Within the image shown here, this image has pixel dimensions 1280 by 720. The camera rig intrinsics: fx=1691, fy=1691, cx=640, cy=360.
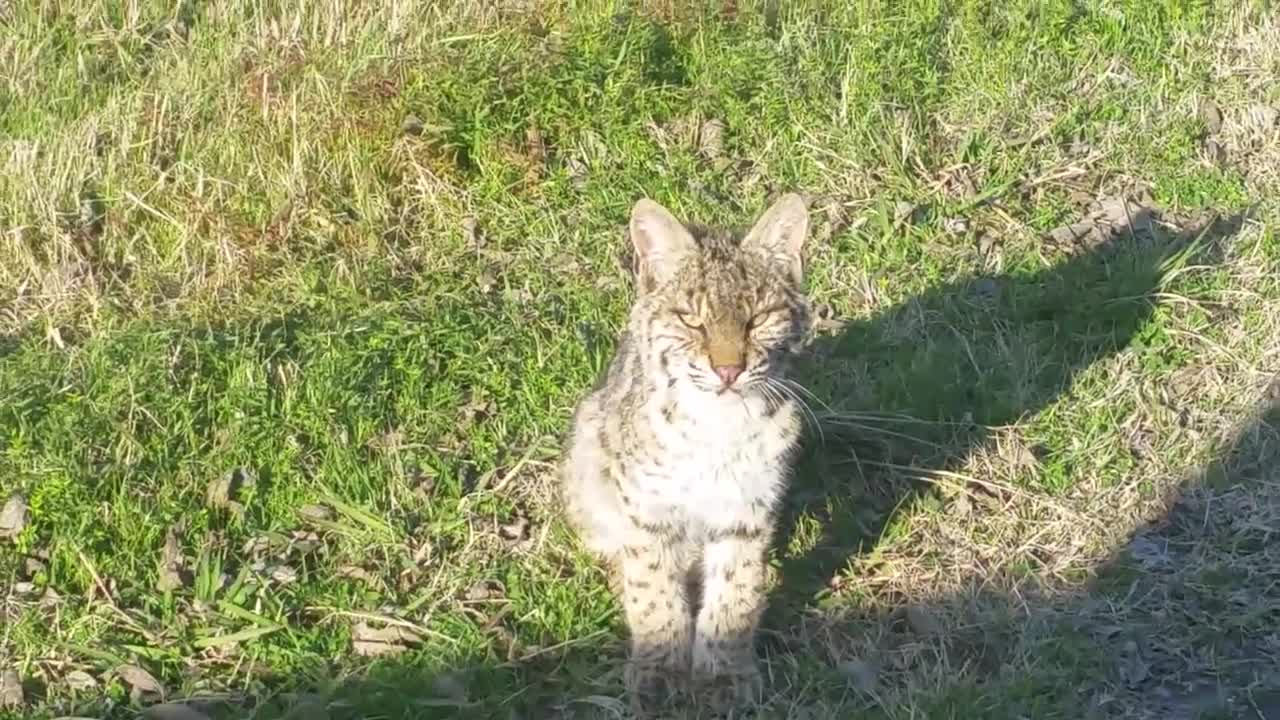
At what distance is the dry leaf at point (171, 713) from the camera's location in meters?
4.63

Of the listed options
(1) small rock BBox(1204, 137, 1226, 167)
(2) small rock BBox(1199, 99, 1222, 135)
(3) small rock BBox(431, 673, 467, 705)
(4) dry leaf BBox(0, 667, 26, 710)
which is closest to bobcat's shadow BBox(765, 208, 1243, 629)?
(1) small rock BBox(1204, 137, 1226, 167)

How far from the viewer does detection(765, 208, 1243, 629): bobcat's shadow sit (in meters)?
5.58

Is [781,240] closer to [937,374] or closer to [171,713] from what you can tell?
[937,374]

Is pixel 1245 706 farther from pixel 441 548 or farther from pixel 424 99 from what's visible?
pixel 424 99

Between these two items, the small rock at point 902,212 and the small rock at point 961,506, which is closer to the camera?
the small rock at point 961,506

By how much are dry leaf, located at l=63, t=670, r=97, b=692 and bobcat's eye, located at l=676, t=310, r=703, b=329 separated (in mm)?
1938

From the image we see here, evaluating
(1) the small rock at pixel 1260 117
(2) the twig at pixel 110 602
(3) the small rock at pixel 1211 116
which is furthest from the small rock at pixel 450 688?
(1) the small rock at pixel 1260 117

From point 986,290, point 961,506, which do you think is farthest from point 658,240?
point 986,290

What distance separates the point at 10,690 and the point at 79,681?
0.18m

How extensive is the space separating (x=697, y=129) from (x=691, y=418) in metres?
2.87

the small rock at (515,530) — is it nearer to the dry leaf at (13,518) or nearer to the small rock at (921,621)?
the small rock at (921,621)

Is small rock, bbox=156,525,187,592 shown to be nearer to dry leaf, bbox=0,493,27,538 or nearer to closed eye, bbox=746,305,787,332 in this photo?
dry leaf, bbox=0,493,27,538

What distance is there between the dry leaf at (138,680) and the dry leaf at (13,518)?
63 centimetres

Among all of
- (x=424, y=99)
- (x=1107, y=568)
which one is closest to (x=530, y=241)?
(x=424, y=99)
